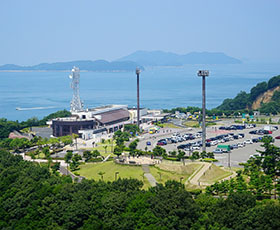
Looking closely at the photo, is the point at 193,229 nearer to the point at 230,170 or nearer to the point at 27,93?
the point at 230,170

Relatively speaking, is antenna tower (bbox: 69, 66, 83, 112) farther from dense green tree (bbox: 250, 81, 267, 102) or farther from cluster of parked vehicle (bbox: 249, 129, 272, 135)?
dense green tree (bbox: 250, 81, 267, 102)

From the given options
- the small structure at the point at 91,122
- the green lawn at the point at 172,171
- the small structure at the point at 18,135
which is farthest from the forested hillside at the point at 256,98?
the green lawn at the point at 172,171

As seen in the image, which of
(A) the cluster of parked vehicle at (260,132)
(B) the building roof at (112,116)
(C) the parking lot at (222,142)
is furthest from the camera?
(B) the building roof at (112,116)

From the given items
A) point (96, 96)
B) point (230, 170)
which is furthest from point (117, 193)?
point (96, 96)

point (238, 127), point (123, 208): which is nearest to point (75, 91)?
point (238, 127)

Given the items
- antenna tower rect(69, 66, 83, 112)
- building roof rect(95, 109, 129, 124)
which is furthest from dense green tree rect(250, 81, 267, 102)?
antenna tower rect(69, 66, 83, 112)

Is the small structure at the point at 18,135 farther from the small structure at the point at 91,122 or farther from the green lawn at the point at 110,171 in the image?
the green lawn at the point at 110,171
